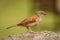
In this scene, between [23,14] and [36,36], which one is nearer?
[36,36]

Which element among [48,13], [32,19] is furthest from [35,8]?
[32,19]

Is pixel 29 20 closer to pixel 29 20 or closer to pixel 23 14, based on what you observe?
pixel 29 20

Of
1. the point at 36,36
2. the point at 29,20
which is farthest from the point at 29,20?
the point at 36,36

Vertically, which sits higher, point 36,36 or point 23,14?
point 23,14

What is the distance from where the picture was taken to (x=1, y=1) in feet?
6.84

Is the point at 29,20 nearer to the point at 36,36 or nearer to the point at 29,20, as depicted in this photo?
the point at 29,20

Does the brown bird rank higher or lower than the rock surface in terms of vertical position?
higher

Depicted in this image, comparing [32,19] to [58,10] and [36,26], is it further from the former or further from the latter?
[58,10]

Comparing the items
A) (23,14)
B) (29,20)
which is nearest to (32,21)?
(29,20)

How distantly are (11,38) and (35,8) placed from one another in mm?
345

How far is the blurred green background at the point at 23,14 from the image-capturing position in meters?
1.94

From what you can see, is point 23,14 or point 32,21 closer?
point 32,21

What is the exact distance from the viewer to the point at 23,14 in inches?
80.2

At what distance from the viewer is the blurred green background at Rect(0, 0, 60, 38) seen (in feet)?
6.36
